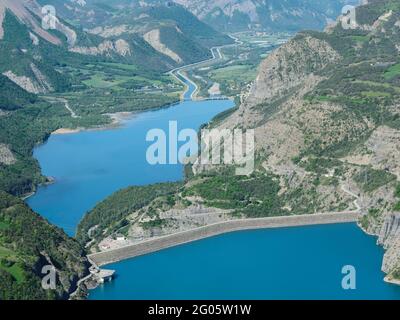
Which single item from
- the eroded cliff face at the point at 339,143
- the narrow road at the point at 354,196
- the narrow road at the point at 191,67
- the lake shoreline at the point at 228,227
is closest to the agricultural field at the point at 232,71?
the narrow road at the point at 191,67

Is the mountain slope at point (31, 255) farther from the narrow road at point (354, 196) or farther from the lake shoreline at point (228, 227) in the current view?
the narrow road at point (354, 196)

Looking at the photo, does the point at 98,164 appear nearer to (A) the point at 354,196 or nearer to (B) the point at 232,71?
(A) the point at 354,196

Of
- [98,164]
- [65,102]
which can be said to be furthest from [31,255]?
[65,102]

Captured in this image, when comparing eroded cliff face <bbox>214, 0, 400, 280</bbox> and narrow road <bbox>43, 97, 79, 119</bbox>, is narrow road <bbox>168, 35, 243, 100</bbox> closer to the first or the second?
narrow road <bbox>43, 97, 79, 119</bbox>

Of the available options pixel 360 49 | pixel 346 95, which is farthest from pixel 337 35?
pixel 346 95

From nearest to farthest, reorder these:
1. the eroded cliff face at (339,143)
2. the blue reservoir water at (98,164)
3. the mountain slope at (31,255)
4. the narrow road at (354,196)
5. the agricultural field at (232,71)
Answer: the mountain slope at (31,255)
the eroded cliff face at (339,143)
the narrow road at (354,196)
the blue reservoir water at (98,164)
the agricultural field at (232,71)

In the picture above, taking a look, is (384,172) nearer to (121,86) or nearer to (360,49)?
(360,49)

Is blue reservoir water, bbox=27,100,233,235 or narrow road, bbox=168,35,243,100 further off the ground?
narrow road, bbox=168,35,243,100

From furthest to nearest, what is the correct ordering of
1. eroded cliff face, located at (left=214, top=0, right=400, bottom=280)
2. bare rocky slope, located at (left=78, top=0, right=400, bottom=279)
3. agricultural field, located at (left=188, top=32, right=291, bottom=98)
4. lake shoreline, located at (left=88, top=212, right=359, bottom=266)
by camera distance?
1. agricultural field, located at (left=188, top=32, right=291, bottom=98)
2. eroded cliff face, located at (left=214, top=0, right=400, bottom=280)
3. bare rocky slope, located at (left=78, top=0, right=400, bottom=279)
4. lake shoreline, located at (left=88, top=212, right=359, bottom=266)

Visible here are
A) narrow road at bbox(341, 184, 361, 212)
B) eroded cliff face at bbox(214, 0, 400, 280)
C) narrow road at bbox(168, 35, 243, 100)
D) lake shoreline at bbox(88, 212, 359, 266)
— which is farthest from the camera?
narrow road at bbox(168, 35, 243, 100)

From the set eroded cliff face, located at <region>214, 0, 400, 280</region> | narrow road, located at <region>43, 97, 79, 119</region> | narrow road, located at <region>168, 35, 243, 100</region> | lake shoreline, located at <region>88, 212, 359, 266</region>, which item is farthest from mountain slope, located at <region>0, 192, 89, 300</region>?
narrow road, located at <region>168, 35, 243, 100</region>

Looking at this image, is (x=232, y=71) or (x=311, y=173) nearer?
(x=311, y=173)
